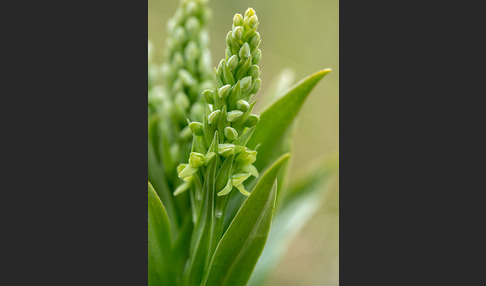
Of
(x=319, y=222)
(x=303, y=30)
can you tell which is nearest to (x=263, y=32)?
(x=303, y=30)

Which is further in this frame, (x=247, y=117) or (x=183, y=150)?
(x=183, y=150)

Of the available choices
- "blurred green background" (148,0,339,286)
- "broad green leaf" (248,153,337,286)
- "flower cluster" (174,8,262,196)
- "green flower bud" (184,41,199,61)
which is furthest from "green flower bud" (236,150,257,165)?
"blurred green background" (148,0,339,286)

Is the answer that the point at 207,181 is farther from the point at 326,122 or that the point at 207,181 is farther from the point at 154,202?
the point at 326,122

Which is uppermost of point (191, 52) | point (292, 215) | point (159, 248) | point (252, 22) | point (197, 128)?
point (252, 22)

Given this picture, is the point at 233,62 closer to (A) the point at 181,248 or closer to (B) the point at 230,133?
(B) the point at 230,133

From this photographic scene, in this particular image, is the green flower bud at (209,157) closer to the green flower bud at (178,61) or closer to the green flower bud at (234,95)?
the green flower bud at (234,95)

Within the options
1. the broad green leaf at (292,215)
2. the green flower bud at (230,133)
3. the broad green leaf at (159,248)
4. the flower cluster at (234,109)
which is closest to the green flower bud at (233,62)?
the flower cluster at (234,109)

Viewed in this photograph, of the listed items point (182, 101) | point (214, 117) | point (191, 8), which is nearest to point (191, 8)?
point (191, 8)
